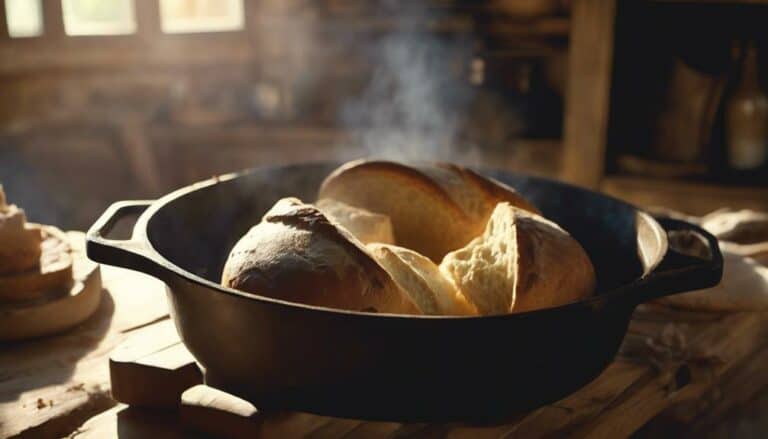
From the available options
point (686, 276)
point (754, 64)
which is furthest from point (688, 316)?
point (754, 64)

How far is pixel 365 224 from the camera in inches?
52.3

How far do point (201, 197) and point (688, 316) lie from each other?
897mm

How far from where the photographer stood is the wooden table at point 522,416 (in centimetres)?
114

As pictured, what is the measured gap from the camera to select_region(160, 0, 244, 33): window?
415 cm

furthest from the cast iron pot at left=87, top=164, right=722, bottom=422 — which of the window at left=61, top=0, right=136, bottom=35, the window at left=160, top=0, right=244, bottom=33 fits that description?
the window at left=160, top=0, right=244, bottom=33

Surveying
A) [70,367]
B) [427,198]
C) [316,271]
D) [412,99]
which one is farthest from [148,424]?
[412,99]

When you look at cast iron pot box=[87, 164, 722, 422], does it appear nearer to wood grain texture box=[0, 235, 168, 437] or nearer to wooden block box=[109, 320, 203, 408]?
wooden block box=[109, 320, 203, 408]

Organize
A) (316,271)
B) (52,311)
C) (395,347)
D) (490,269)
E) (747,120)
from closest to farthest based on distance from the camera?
(395,347), (316,271), (490,269), (52,311), (747,120)

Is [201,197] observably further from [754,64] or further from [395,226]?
[754,64]

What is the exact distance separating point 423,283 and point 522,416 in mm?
234

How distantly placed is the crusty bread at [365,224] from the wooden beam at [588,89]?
2.25m

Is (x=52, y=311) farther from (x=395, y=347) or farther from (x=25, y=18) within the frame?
(x=25, y=18)

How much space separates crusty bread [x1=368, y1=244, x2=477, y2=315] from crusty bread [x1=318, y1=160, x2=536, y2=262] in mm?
257

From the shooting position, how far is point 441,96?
4035mm
